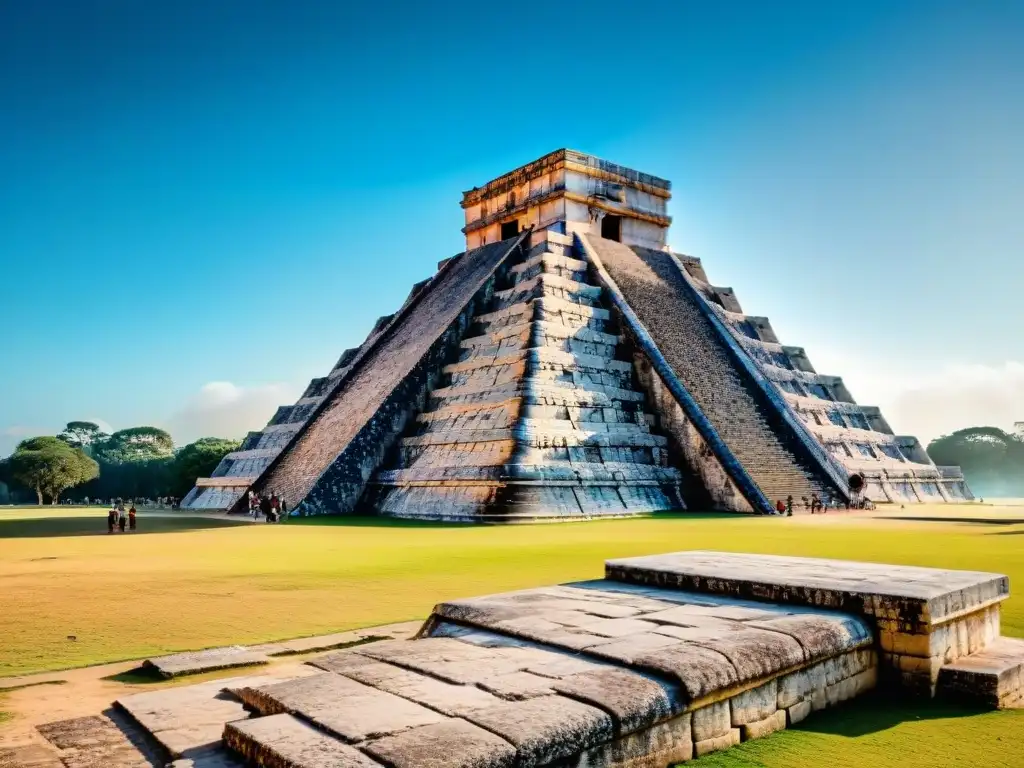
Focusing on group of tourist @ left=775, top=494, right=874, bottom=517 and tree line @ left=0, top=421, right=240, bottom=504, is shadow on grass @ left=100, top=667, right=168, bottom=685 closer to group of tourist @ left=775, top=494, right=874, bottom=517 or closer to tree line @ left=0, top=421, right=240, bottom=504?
group of tourist @ left=775, top=494, right=874, bottom=517

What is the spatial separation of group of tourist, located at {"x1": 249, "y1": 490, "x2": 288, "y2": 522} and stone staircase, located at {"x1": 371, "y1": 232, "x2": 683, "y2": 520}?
232 cm

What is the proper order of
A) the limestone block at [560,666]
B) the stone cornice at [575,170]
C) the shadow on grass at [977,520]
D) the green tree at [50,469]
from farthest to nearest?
the green tree at [50,469] < the stone cornice at [575,170] < the shadow on grass at [977,520] < the limestone block at [560,666]

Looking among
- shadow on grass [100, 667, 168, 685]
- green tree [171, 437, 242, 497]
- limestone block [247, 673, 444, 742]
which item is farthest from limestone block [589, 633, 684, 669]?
green tree [171, 437, 242, 497]

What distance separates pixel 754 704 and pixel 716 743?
0.31m

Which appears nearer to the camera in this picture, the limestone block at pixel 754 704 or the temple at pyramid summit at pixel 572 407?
the limestone block at pixel 754 704

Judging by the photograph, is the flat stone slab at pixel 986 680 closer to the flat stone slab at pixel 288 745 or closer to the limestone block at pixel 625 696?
the limestone block at pixel 625 696

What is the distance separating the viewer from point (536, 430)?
58.0 feet

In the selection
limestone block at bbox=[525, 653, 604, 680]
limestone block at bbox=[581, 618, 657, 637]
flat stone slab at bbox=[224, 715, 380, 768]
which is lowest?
flat stone slab at bbox=[224, 715, 380, 768]

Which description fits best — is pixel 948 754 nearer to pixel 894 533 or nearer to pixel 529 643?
pixel 529 643

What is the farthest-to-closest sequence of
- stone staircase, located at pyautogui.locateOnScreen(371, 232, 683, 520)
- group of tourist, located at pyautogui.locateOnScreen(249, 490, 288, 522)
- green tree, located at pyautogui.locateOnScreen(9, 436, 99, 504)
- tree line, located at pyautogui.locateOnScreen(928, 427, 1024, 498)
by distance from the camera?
tree line, located at pyautogui.locateOnScreen(928, 427, 1024, 498) → green tree, located at pyautogui.locateOnScreen(9, 436, 99, 504) → group of tourist, located at pyautogui.locateOnScreen(249, 490, 288, 522) → stone staircase, located at pyautogui.locateOnScreen(371, 232, 683, 520)

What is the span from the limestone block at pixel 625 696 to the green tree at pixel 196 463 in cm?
3705

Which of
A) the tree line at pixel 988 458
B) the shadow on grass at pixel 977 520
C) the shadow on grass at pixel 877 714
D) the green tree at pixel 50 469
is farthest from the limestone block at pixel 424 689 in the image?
the tree line at pixel 988 458

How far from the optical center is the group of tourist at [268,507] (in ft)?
59.9

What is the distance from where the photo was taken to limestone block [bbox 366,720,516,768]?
233 centimetres
